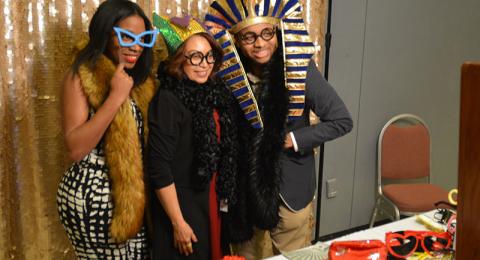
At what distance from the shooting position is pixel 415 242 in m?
1.41

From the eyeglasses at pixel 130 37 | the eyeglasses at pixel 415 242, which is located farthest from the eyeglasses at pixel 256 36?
the eyeglasses at pixel 415 242

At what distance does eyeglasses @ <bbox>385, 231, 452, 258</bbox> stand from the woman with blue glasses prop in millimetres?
859

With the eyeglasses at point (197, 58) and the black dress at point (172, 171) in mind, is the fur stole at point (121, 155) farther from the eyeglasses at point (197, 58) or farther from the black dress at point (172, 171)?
the eyeglasses at point (197, 58)

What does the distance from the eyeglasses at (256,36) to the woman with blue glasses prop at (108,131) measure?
0.36m

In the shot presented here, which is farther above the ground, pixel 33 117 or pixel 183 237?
pixel 33 117

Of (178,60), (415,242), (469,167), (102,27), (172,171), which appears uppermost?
(102,27)

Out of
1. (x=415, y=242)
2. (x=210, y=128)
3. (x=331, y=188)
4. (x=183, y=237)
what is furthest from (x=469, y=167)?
(x=331, y=188)

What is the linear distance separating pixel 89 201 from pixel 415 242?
1066 millimetres

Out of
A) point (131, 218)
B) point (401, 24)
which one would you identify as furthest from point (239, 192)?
point (401, 24)

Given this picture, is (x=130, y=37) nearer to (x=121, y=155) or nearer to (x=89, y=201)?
(x=121, y=155)

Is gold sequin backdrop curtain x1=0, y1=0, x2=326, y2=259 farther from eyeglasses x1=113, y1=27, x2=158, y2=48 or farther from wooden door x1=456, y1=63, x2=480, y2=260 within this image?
wooden door x1=456, y1=63, x2=480, y2=260

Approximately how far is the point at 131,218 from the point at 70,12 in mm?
870

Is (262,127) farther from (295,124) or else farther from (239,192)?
(239,192)

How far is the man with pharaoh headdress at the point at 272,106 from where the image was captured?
181cm
